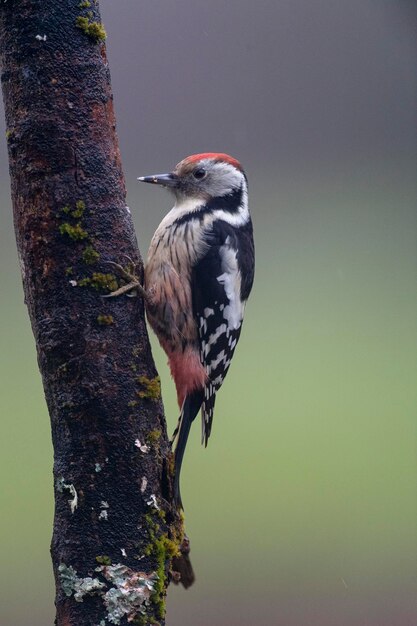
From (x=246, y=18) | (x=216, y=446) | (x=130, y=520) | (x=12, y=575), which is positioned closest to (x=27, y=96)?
(x=130, y=520)

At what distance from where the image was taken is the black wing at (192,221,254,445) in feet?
8.93

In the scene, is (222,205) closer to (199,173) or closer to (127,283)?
(199,173)

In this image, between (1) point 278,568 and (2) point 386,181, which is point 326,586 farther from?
(2) point 386,181

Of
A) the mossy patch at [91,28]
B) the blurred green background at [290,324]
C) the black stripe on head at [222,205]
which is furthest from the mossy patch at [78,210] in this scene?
the blurred green background at [290,324]

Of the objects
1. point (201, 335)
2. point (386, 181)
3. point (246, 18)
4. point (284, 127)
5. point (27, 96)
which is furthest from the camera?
point (386, 181)

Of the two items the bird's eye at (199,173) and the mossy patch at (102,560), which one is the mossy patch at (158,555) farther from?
the bird's eye at (199,173)

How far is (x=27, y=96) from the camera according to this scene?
6.31 feet

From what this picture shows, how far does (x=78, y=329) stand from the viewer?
1942 millimetres

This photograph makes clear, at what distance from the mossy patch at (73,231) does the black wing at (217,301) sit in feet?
2.65

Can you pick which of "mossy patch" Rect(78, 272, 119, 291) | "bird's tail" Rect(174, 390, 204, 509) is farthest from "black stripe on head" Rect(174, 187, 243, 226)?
"mossy patch" Rect(78, 272, 119, 291)

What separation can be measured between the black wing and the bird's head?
0.21 m

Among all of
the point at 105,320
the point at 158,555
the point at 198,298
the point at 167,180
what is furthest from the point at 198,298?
the point at 158,555

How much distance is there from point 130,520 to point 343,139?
421 centimetres

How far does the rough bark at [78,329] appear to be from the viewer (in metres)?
1.92
